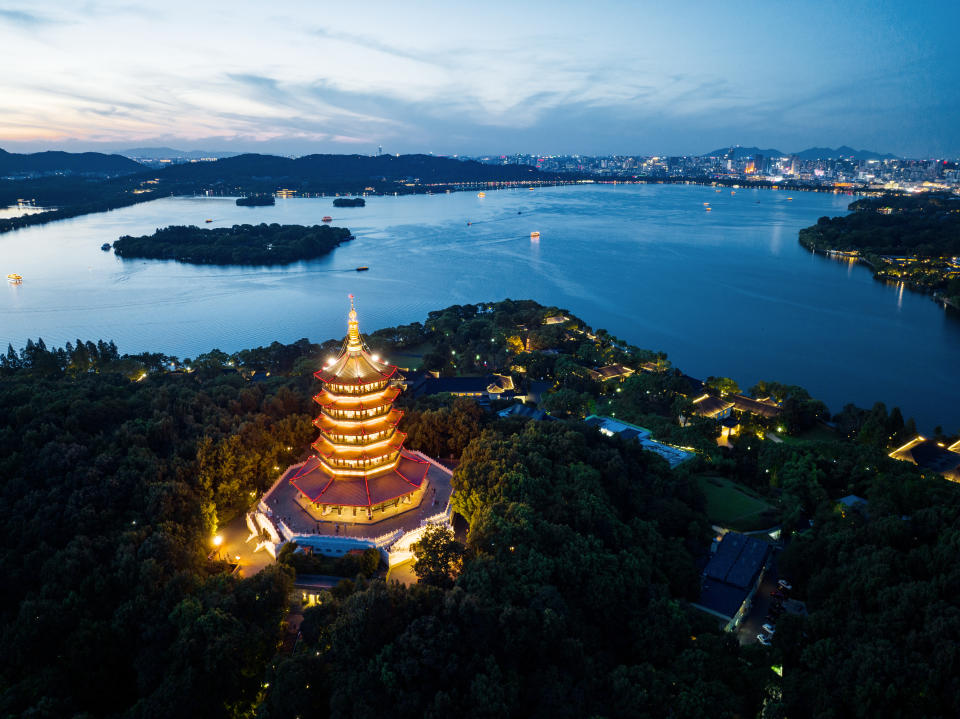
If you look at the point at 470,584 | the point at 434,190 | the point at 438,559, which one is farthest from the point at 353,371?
the point at 434,190

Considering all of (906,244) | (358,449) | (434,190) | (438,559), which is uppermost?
(434,190)

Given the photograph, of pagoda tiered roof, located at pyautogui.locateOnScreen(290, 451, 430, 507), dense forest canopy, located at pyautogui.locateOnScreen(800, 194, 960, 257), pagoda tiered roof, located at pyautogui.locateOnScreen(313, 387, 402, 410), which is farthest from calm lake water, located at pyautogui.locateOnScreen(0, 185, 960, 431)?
pagoda tiered roof, located at pyautogui.locateOnScreen(313, 387, 402, 410)

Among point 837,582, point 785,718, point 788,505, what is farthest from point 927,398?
point 785,718

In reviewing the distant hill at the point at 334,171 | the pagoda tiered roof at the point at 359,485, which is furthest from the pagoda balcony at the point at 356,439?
the distant hill at the point at 334,171

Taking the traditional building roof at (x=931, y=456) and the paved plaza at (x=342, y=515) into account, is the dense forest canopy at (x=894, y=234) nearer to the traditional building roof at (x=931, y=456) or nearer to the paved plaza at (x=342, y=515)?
the traditional building roof at (x=931, y=456)

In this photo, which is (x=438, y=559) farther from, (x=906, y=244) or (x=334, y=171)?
(x=334, y=171)
